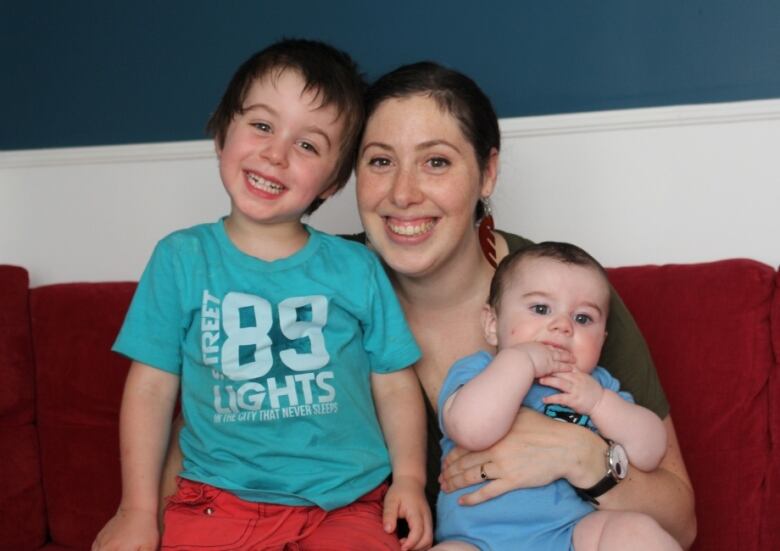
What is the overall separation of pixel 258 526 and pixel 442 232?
701 mm

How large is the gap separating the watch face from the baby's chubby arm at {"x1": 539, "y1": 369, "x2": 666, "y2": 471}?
0.06 feet

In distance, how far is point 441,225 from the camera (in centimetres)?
206

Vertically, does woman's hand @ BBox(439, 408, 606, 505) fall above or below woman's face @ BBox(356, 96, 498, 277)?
below

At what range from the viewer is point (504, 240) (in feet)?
7.49

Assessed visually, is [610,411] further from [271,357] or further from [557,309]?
[271,357]

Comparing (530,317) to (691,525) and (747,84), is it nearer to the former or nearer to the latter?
(691,525)

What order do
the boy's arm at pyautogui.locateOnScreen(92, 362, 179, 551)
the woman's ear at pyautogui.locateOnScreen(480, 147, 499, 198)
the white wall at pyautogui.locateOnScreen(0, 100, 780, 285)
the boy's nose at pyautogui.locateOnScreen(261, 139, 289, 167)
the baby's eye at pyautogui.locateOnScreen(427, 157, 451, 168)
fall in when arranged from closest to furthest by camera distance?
the boy's arm at pyautogui.locateOnScreen(92, 362, 179, 551)
the boy's nose at pyautogui.locateOnScreen(261, 139, 289, 167)
the baby's eye at pyautogui.locateOnScreen(427, 157, 451, 168)
the woman's ear at pyautogui.locateOnScreen(480, 147, 499, 198)
the white wall at pyautogui.locateOnScreen(0, 100, 780, 285)

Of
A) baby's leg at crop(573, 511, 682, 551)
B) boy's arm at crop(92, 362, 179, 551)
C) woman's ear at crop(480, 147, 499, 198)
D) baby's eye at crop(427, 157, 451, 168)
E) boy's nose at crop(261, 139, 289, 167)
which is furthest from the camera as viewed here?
woman's ear at crop(480, 147, 499, 198)

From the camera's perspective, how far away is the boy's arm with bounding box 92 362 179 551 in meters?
1.83

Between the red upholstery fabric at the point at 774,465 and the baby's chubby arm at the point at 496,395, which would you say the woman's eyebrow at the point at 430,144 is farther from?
the red upholstery fabric at the point at 774,465

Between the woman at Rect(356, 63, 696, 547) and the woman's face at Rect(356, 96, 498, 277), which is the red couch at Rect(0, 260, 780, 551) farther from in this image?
the woman's face at Rect(356, 96, 498, 277)

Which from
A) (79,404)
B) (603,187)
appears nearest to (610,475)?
(603,187)

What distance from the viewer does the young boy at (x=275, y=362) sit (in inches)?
72.3

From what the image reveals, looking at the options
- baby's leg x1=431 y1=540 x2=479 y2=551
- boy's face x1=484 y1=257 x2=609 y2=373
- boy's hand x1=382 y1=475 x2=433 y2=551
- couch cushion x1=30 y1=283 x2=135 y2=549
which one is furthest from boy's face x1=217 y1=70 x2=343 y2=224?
couch cushion x1=30 y1=283 x2=135 y2=549
